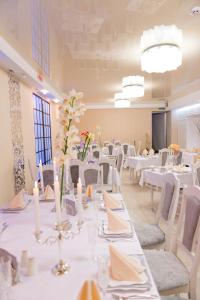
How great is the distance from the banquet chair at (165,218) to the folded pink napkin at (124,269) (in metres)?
0.98

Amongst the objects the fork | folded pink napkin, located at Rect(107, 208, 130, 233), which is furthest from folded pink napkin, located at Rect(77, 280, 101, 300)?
the fork

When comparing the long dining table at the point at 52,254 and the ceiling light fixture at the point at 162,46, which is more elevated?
the ceiling light fixture at the point at 162,46

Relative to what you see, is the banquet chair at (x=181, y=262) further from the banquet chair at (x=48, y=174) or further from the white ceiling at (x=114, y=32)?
the white ceiling at (x=114, y=32)

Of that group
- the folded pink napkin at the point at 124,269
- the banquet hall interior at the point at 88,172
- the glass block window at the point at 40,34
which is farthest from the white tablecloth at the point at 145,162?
the folded pink napkin at the point at 124,269

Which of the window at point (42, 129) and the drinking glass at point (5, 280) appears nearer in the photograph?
the drinking glass at point (5, 280)

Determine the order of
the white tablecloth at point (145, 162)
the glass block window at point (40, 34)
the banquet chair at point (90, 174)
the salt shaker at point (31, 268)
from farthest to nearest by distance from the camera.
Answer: the white tablecloth at point (145, 162) < the glass block window at point (40, 34) < the banquet chair at point (90, 174) < the salt shaker at point (31, 268)

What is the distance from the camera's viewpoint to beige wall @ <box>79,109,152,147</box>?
12.3 meters

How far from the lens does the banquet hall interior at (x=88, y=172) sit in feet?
3.86

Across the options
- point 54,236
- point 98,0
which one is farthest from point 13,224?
point 98,0

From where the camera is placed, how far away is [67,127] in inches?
62.1

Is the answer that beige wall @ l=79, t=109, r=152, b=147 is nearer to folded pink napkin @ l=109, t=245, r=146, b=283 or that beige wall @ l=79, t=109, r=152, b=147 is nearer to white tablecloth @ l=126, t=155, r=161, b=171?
white tablecloth @ l=126, t=155, r=161, b=171

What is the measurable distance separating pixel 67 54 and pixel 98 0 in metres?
2.43

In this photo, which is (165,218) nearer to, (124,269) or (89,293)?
(124,269)

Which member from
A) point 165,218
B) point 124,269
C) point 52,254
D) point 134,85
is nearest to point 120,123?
point 134,85
